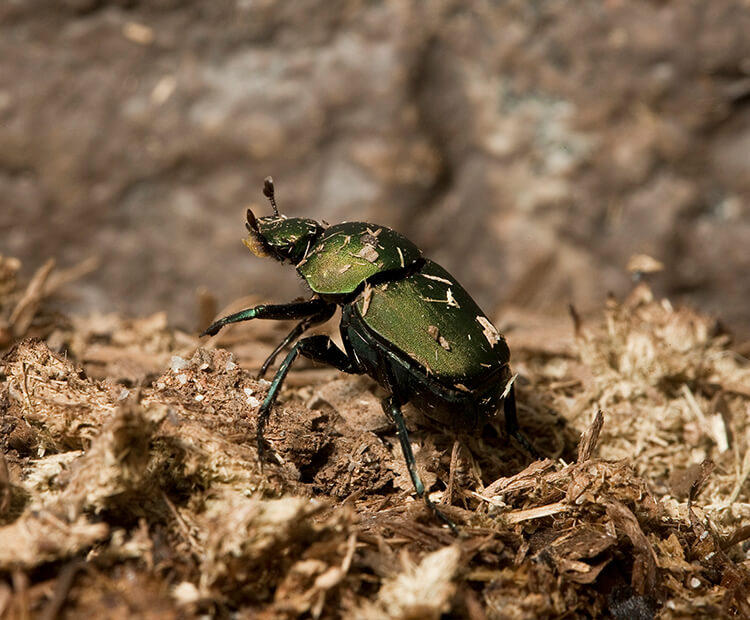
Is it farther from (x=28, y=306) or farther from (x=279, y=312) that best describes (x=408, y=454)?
(x=28, y=306)

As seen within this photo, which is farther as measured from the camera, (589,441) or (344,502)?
(589,441)

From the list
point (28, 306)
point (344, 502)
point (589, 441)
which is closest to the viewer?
point (344, 502)

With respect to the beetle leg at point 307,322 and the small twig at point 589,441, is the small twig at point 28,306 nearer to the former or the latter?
the beetle leg at point 307,322

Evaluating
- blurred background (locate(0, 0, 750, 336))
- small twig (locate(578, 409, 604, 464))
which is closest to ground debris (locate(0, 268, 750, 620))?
small twig (locate(578, 409, 604, 464))

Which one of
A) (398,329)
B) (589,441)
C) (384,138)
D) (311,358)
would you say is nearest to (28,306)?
(311,358)

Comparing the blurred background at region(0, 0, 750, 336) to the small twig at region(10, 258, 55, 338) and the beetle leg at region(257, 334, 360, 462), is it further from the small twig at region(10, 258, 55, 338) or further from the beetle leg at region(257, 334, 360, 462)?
the beetle leg at region(257, 334, 360, 462)

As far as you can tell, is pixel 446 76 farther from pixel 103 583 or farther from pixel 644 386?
pixel 103 583

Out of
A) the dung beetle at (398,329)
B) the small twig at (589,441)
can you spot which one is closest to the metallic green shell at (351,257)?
the dung beetle at (398,329)
